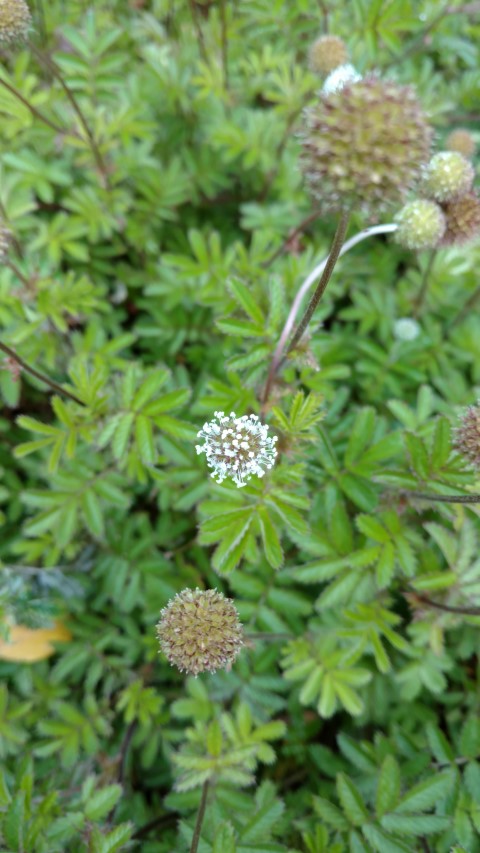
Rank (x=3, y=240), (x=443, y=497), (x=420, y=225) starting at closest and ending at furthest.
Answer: (x=443, y=497), (x=3, y=240), (x=420, y=225)

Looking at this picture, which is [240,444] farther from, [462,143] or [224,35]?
[224,35]

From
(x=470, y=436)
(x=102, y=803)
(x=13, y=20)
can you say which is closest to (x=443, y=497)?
(x=470, y=436)

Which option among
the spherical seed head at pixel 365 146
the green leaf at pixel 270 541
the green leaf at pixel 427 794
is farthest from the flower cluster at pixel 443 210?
the green leaf at pixel 427 794

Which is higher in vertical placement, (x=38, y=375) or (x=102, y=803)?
(x=38, y=375)

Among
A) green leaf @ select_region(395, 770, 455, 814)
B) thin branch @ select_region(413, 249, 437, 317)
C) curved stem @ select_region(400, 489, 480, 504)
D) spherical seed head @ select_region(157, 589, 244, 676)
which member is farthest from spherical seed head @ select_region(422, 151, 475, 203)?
green leaf @ select_region(395, 770, 455, 814)

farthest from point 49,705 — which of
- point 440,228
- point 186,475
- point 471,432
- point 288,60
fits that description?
point 288,60

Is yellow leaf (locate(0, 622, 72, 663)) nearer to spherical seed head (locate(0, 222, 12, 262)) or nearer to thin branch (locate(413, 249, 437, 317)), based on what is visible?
spherical seed head (locate(0, 222, 12, 262))

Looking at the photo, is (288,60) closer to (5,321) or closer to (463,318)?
(463,318)
